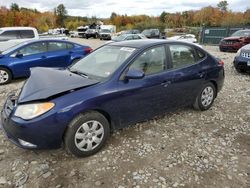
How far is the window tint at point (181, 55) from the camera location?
14.0 feet

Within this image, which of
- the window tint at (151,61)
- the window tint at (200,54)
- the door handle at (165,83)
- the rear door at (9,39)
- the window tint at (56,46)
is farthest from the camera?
the rear door at (9,39)

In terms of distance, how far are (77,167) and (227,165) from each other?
6.44ft

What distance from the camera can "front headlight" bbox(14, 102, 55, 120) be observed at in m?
3.01

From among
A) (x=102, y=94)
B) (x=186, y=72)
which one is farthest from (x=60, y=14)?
(x=102, y=94)

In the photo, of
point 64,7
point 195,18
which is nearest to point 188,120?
point 195,18

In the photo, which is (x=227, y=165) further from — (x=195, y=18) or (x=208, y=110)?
(x=195, y=18)

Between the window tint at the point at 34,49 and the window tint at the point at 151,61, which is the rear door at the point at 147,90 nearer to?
the window tint at the point at 151,61

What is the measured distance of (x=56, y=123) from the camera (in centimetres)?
304

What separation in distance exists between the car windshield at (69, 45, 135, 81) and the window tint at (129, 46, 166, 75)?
187mm

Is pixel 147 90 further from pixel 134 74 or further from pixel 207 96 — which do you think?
pixel 207 96

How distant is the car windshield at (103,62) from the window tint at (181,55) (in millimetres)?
802

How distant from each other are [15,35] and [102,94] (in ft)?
36.8

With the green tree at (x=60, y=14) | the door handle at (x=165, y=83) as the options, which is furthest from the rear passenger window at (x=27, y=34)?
the green tree at (x=60, y=14)

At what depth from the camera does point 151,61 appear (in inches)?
156
